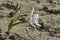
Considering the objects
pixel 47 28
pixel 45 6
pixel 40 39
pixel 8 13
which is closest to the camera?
pixel 40 39

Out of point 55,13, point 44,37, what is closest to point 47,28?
point 44,37

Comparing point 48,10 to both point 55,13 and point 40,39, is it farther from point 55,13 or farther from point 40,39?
point 40,39

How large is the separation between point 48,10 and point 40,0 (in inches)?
10.4

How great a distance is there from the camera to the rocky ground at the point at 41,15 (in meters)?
2.40

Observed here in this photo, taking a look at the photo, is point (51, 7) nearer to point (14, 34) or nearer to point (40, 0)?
point (40, 0)

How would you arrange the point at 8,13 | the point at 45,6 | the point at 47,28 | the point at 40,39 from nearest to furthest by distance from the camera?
the point at 40,39 → the point at 47,28 → the point at 8,13 → the point at 45,6

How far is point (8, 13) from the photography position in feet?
8.89

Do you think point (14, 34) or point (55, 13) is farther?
point (55, 13)

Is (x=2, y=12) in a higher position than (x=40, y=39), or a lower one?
higher

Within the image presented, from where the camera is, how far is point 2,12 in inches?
108

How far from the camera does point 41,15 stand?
2.75m

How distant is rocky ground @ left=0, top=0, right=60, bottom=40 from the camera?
7.88 feet

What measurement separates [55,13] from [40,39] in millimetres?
578

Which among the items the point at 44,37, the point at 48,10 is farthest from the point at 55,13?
the point at 44,37
